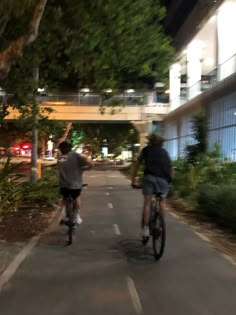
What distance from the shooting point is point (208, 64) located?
139 feet

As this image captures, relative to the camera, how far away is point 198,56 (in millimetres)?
38188

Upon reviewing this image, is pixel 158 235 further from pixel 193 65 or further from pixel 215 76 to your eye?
pixel 193 65

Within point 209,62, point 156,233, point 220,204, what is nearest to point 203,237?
point 220,204

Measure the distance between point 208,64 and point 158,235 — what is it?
35336 mm

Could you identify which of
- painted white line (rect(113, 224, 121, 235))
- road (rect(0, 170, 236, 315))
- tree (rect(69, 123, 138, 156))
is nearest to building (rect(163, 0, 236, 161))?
painted white line (rect(113, 224, 121, 235))

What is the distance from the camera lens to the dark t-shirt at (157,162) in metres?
9.06

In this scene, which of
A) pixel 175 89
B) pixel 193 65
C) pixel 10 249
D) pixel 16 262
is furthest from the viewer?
pixel 175 89

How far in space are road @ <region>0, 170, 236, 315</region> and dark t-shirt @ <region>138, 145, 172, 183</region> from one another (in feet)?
4.22

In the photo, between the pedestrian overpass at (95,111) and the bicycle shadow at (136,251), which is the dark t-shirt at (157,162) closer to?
the bicycle shadow at (136,251)

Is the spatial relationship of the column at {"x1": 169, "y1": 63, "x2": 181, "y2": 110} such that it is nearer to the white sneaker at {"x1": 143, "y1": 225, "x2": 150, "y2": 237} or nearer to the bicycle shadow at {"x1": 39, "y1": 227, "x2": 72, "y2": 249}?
the bicycle shadow at {"x1": 39, "y1": 227, "x2": 72, "y2": 249}

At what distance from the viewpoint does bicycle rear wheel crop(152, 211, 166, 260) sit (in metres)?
8.47

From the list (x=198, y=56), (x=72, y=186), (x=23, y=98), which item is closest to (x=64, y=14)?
(x=23, y=98)

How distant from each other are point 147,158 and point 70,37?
6409 mm

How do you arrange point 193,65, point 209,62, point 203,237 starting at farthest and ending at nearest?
point 209,62 → point 193,65 → point 203,237
